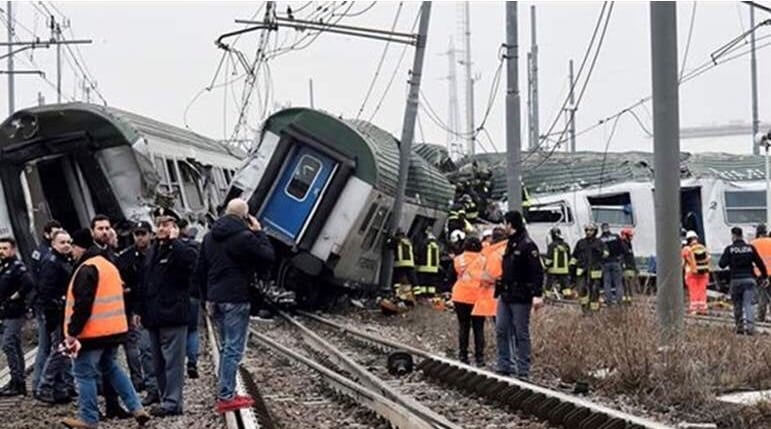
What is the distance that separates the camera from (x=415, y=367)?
13.7 meters

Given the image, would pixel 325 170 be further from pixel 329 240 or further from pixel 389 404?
pixel 389 404

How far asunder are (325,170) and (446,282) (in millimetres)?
6764

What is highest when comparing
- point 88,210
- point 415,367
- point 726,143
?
point 726,143

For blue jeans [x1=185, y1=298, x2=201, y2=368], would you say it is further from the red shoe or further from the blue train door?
the blue train door

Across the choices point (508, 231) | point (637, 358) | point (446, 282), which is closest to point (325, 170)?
point (446, 282)

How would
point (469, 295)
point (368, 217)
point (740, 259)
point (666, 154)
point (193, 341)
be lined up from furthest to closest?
point (368, 217)
point (740, 259)
point (469, 295)
point (193, 341)
point (666, 154)

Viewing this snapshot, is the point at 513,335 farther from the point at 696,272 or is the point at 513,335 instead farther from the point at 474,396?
the point at 696,272

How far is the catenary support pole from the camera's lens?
22.1 metres

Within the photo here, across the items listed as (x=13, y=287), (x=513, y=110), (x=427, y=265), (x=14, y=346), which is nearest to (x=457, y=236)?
(x=427, y=265)

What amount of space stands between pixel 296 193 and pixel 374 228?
187 centimetres

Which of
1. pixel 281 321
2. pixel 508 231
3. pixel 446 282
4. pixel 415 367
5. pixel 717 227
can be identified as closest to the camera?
pixel 508 231

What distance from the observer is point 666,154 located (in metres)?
12.6

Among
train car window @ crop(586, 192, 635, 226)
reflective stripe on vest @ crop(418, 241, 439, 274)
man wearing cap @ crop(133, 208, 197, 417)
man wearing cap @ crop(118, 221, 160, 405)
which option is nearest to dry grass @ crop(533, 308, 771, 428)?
man wearing cap @ crop(133, 208, 197, 417)

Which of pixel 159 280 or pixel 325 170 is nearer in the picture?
pixel 159 280
